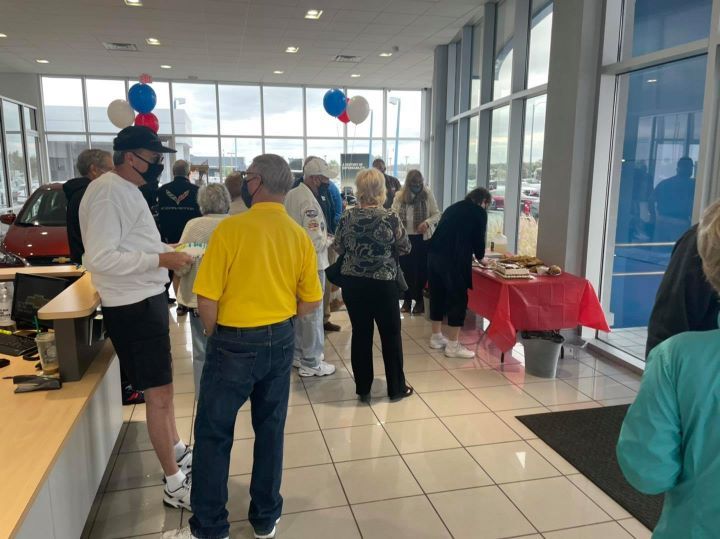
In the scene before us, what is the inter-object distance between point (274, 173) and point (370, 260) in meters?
1.43

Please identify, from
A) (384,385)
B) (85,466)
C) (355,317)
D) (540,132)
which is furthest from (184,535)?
(540,132)

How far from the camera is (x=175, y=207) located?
4.56 meters

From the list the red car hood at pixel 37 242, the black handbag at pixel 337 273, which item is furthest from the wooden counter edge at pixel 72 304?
the red car hood at pixel 37 242

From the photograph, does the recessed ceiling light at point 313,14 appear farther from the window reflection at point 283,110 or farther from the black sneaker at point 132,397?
the window reflection at point 283,110

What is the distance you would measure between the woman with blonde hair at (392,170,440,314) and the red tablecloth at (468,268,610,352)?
1264 mm

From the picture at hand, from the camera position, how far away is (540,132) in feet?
18.5

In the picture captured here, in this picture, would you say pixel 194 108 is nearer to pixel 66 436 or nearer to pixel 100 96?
pixel 100 96

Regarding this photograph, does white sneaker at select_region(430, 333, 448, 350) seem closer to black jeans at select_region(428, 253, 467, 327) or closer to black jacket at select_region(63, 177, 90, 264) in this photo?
black jeans at select_region(428, 253, 467, 327)

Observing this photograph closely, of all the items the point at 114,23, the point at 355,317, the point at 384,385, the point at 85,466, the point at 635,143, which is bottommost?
the point at 384,385

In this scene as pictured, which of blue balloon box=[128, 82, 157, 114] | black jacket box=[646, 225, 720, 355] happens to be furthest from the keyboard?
blue balloon box=[128, 82, 157, 114]

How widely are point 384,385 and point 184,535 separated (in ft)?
6.45

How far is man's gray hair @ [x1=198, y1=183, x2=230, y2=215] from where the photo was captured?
10.2 ft

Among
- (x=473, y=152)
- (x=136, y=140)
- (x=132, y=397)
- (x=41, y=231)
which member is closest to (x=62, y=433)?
(x=136, y=140)

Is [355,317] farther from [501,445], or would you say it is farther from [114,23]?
[114,23]
